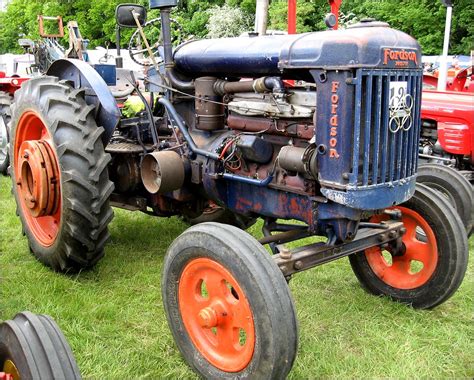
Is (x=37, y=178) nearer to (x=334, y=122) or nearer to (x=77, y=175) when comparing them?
(x=77, y=175)

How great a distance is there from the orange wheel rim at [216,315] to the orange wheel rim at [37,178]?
1325mm

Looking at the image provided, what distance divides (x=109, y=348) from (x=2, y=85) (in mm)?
7260

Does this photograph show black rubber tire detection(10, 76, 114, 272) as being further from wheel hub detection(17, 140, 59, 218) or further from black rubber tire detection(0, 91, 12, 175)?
black rubber tire detection(0, 91, 12, 175)

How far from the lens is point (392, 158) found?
9.05ft

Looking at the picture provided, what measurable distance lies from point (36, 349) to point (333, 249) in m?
1.70

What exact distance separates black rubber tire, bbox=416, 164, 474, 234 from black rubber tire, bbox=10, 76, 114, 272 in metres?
2.96

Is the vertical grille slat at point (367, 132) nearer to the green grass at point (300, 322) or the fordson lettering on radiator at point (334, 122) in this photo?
the fordson lettering on radiator at point (334, 122)

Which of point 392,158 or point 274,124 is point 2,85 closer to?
point 274,124

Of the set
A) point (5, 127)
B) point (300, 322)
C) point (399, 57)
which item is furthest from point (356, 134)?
point (5, 127)

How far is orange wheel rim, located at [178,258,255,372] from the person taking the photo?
2.51 m

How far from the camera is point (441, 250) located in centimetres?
329

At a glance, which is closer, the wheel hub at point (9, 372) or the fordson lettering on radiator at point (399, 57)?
the wheel hub at point (9, 372)

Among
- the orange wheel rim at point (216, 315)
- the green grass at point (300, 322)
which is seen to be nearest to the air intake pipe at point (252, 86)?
the orange wheel rim at point (216, 315)

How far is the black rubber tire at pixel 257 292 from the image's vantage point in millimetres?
2320
